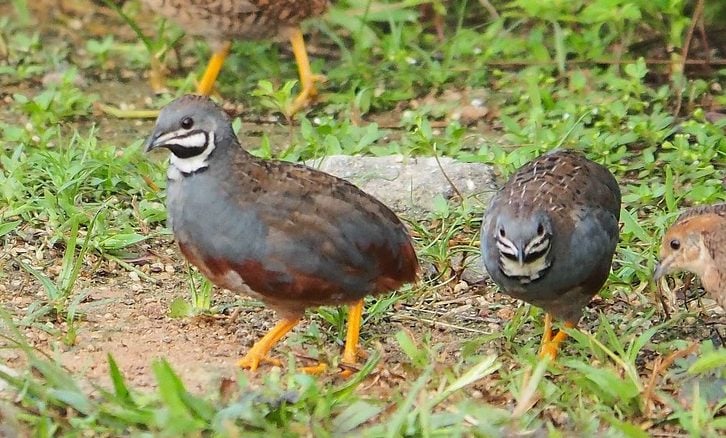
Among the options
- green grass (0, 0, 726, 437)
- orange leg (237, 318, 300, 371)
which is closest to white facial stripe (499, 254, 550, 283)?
green grass (0, 0, 726, 437)

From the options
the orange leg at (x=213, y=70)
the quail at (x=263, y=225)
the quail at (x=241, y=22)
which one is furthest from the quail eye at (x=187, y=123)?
the orange leg at (x=213, y=70)

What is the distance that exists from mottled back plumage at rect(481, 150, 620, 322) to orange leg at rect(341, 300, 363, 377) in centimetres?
46

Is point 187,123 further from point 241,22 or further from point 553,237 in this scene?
point 241,22

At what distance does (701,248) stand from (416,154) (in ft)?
6.69

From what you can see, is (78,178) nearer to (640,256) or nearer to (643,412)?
(640,256)

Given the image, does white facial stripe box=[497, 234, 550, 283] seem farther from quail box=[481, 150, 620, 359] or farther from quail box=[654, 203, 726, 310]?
quail box=[654, 203, 726, 310]

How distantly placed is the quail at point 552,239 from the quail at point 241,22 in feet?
8.13

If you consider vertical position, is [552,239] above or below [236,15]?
below

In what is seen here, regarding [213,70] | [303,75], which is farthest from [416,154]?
[213,70]

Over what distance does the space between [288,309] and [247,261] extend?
0.29m

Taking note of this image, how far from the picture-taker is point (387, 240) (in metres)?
4.43

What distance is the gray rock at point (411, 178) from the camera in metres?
5.73

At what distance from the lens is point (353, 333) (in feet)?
14.7

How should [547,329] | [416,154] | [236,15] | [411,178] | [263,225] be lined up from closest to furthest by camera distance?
[263,225]
[547,329]
[411,178]
[416,154]
[236,15]
